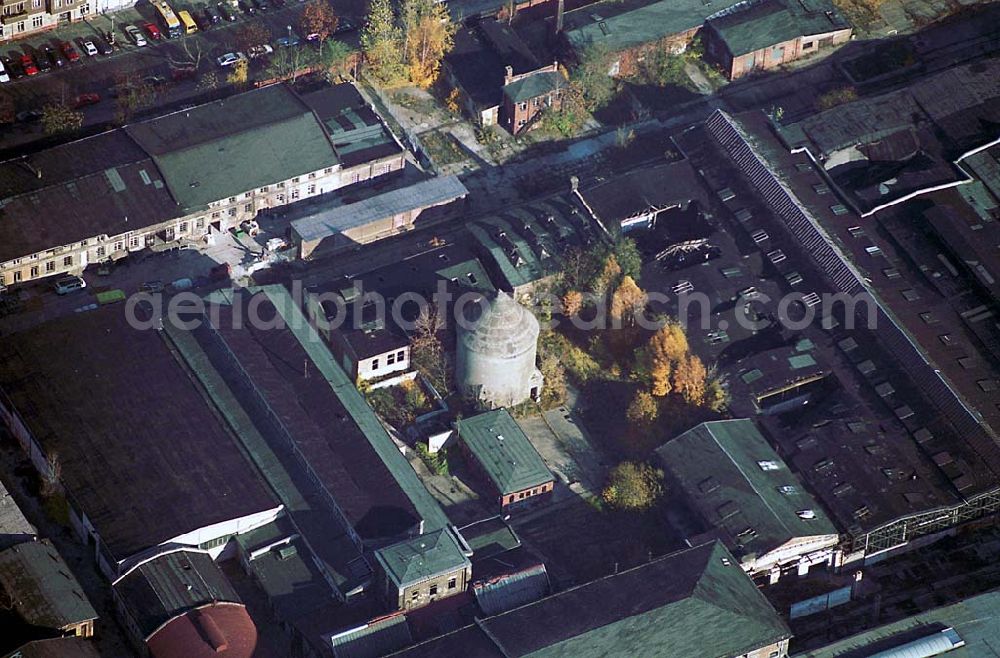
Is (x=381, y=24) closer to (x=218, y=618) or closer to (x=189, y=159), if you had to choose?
(x=189, y=159)

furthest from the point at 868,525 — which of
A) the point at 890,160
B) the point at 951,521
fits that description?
the point at 890,160

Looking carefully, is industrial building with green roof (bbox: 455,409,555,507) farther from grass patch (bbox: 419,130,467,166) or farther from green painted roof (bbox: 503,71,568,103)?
green painted roof (bbox: 503,71,568,103)

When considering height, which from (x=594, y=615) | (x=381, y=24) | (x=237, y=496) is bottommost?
(x=594, y=615)

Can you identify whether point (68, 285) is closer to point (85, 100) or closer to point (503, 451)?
point (85, 100)

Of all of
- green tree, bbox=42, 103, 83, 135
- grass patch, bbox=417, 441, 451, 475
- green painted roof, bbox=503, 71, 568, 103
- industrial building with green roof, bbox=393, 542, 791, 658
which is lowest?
industrial building with green roof, bbox=393, 542, 791, 658

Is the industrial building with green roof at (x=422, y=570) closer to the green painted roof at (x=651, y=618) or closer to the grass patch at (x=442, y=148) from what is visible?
the green painted roof at (x=651, y=618)

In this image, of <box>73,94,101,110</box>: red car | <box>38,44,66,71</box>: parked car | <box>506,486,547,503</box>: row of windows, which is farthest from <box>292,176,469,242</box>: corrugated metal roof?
<box>506,486,547,503</box>: row of windows

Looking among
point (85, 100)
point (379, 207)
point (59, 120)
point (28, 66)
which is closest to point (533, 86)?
point (379, 207)
